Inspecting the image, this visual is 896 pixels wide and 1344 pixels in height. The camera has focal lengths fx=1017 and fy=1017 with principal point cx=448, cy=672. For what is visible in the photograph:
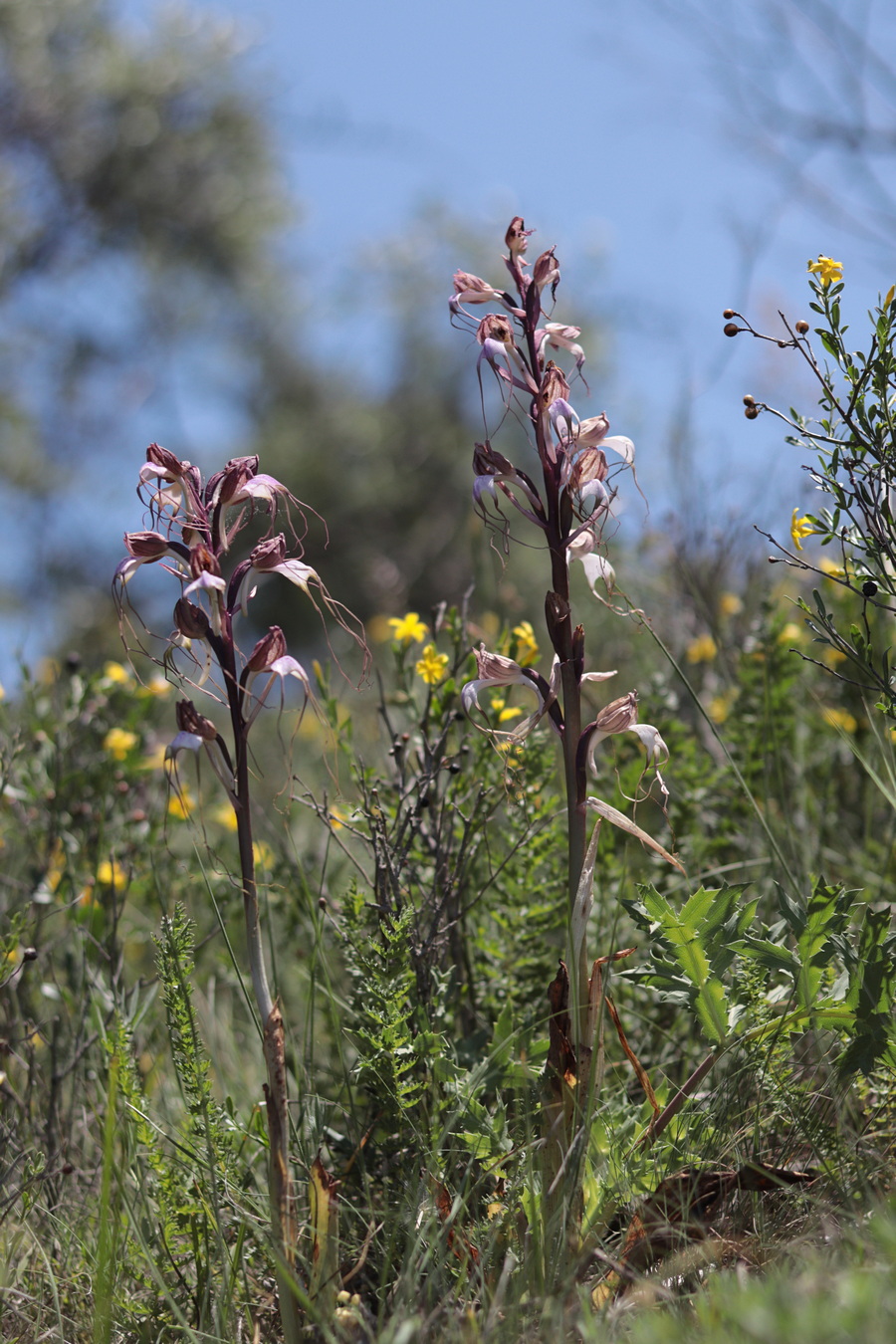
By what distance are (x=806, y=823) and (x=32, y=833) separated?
1.82 meters

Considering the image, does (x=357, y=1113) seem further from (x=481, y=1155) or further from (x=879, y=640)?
(x=879, y=640)

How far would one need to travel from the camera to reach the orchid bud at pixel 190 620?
1.19m

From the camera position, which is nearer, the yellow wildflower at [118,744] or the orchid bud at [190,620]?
the orchid bud at [190,620]

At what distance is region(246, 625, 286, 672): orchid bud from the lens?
48.1 inches

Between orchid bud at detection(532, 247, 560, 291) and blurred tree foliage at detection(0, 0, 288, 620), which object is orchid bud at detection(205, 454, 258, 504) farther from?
blurred tree foliage at detection(0, 0, 288, 620)

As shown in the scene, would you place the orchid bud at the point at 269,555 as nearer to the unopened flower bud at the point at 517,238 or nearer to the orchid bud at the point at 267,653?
the orchid bud at the point at 267,653

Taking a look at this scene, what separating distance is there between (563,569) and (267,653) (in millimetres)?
403

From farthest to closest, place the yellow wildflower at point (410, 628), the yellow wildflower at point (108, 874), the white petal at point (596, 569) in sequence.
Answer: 1. the yellow wildflower at point (108, 874)
2. the yellow wildflower at point (410, 628)
3. the white petal at point (596, 569)

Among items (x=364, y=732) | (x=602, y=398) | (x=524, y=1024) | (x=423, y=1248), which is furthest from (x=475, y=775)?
(x=602, y=398)

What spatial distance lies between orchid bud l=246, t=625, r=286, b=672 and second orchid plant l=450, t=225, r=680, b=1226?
26 centimetres

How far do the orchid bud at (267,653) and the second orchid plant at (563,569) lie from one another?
26 centimetres

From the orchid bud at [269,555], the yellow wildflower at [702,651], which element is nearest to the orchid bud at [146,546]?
the orchid bud at [269,555]

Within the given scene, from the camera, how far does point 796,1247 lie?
3.72ft

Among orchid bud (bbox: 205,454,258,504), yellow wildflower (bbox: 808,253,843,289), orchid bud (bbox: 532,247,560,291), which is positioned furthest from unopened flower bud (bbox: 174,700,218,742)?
yellow wildflower (bbox: 808,253,843,289)
